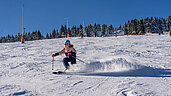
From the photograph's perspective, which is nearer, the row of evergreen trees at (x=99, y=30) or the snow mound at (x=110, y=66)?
the snow mound at (x=110, y=66)

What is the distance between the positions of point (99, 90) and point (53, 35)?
10276 cm

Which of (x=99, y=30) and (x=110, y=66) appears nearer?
(x=110, y=66)

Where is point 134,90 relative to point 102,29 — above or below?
below

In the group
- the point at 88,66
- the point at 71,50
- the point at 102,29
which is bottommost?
the point at 88,66

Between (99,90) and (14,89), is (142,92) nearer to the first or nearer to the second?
(99,90)

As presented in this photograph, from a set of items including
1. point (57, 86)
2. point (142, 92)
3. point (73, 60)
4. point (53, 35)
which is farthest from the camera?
point (53, 35)

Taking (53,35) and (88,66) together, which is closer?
(88,66)

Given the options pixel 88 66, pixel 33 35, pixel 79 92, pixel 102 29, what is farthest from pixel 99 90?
pixel 102 29

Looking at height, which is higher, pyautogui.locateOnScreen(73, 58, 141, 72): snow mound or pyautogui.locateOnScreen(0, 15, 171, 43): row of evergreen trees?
pyautogui.locateOnScreen(0, 15, 171, 43): row of evergreen trees

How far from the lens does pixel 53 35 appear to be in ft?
334

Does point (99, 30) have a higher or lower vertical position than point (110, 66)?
higher

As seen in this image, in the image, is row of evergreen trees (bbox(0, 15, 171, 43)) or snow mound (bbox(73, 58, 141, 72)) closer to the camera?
snow mound (bbox(73, 58, 141, 72))

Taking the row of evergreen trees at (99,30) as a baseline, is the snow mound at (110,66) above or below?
below

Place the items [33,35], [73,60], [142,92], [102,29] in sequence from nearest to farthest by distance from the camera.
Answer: [142,92] → [73,60] → [33,35] → [102,29]
